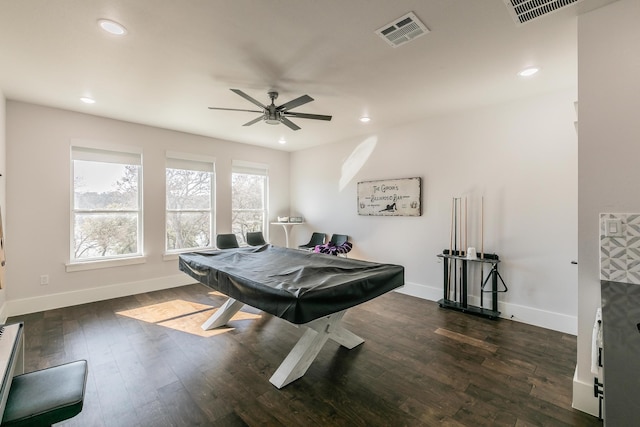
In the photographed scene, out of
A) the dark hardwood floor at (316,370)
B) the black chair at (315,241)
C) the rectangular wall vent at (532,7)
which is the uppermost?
the rectangular wall vent at (532,7)

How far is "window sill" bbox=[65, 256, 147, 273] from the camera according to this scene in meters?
3.88

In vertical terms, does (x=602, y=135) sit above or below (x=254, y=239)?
above

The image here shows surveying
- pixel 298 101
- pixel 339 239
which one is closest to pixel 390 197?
pixel 339 239

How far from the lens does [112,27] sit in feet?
6.75

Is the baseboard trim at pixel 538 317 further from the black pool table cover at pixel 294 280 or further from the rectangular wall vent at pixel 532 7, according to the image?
the rectangular wall vent at pixel 532 7

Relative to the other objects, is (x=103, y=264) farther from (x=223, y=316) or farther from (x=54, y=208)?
(x=223, y=316)

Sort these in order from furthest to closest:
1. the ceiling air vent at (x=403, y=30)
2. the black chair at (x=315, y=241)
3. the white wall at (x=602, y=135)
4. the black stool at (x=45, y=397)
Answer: the black chair at (x=315, y=241) → the ceiling air vent at (x=403, y=30) → the white wall at (x=602, y=135) → the black stool at (x=45, y=397)

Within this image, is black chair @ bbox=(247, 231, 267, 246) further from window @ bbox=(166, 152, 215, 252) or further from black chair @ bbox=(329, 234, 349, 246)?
black chair @ bbox=(329, 234, 349, 246)

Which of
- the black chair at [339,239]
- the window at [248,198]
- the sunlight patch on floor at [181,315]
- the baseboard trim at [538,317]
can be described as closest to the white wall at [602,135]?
the baseboard trim at [538,317]

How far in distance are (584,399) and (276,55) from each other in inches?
132

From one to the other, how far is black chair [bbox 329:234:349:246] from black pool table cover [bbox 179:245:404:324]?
1980 millimetres

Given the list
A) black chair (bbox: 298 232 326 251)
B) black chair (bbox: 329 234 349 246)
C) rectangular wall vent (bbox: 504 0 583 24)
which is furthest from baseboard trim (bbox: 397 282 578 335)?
rectangular wall vent (bbox: 504 0 583 24)

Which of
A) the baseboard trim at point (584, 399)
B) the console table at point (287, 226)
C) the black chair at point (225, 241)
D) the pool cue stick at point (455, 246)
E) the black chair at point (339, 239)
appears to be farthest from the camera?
the console table at point (287, 226)

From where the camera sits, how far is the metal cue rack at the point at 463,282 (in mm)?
3457
